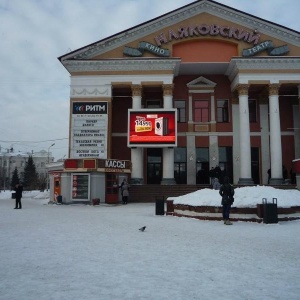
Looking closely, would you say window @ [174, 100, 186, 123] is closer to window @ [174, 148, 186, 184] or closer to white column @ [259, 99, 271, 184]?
window @ [174, 148, 186, 184]

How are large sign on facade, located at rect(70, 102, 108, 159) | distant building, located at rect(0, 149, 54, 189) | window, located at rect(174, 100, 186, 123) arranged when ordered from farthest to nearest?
distant building, located at rect(0, 149, 54, 189)
window, located at rect(174, 100, 186, 123)
large sign on facade, located at rect(70, 102, 108, 159)

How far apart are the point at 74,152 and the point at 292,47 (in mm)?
22003

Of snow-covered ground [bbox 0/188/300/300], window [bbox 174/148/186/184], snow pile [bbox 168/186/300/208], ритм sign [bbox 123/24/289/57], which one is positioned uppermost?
ритм sign [bbox 123/24/289/57]

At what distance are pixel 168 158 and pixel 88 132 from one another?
7.50 metres

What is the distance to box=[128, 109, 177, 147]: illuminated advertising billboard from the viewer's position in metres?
32.1

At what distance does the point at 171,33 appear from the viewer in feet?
111

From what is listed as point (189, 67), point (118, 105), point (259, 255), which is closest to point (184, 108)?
point (189, 67)

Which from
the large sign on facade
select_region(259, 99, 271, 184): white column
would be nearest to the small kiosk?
the large sign on facade

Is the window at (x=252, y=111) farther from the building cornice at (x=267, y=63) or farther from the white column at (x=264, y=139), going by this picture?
the building cornice at (x=267, y=63)

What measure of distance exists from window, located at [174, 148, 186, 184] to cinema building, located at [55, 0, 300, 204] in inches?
3.9

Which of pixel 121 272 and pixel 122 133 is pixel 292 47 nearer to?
pixel 122 133

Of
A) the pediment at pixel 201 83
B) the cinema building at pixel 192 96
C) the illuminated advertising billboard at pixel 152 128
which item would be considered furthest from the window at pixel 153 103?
the illuminated advertising billboard at pixel 152 128

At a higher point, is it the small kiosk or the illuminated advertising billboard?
the illuminated advertising billboard

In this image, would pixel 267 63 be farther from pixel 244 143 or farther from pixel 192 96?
pixel 192 96
